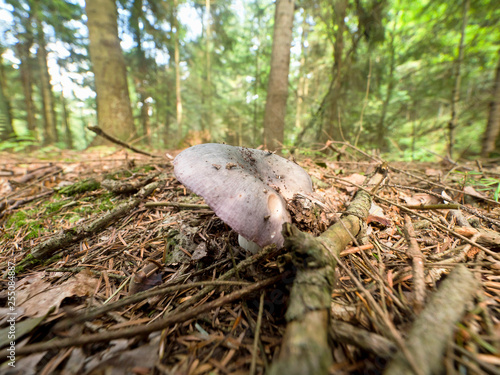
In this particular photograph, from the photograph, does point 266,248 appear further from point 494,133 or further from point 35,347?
point 494,133

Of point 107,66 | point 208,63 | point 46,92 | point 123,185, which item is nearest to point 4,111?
point 46,92

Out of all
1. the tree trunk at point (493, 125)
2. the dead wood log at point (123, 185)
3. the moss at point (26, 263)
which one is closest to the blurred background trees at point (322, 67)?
the tree trunk at point (493, 125)

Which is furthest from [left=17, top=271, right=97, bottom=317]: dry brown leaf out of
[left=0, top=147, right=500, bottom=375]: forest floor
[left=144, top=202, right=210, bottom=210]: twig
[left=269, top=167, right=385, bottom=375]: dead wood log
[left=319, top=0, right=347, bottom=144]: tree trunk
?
[left=319, top=0, right=347, bottom=144]: tree trunk

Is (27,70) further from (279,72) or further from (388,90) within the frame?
(388,90)

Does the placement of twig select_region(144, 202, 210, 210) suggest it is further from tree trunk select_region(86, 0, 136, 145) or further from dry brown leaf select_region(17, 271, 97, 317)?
tree trunk select_region(86, 0, 136, 145)

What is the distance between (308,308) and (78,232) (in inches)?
75.8

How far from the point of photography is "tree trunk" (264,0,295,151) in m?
4.70

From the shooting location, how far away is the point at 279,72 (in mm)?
4848

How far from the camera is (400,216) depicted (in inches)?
71.8

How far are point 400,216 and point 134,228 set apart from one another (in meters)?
2.48

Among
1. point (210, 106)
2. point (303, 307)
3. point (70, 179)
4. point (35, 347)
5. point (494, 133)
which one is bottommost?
point (35, 347)

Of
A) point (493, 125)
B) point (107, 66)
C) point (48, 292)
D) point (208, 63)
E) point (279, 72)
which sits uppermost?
point (208, 63)

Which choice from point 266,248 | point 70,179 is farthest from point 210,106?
point 266,248

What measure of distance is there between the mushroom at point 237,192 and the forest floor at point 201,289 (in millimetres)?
175
